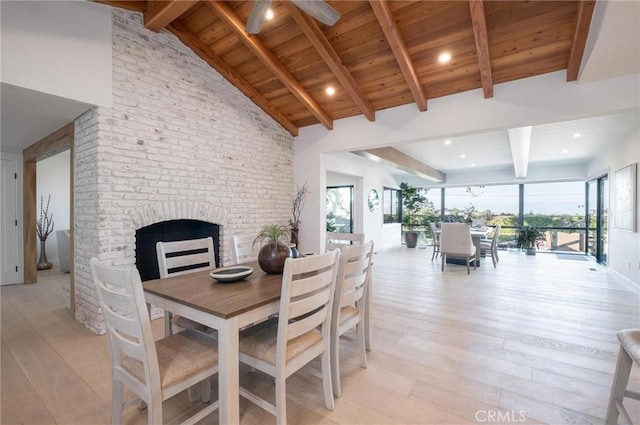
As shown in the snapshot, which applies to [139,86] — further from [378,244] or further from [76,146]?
[378,244]

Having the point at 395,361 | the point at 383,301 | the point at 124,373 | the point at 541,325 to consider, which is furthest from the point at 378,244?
the point at 124,373

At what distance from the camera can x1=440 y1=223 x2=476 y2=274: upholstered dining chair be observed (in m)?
5.36

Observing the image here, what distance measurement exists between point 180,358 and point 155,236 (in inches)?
93.8

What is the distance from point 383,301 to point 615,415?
239 cm

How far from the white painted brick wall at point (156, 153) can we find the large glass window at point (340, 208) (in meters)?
3.54

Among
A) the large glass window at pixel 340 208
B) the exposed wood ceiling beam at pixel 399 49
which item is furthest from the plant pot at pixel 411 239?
the exposed wood ceiling beam at pixel 399 49

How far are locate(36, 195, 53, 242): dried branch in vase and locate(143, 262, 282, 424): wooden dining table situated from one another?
238 inches

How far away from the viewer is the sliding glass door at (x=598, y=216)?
6.17 metres

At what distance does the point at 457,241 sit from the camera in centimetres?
548

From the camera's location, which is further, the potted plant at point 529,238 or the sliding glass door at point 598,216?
the potted plant at point 529,238

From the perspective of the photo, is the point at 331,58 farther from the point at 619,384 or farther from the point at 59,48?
the point at 619,384

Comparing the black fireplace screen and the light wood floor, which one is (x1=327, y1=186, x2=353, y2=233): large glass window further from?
the black fireplace screen

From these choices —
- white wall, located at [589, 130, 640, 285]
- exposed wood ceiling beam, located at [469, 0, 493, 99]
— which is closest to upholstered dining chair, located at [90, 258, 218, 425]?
exposed wood ceiling beam, located at [469, 0, 493, 99]

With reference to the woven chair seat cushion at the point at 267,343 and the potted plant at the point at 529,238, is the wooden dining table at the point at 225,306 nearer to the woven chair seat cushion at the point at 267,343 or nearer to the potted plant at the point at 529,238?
the woven chair seat cushion at the point at 267,343
